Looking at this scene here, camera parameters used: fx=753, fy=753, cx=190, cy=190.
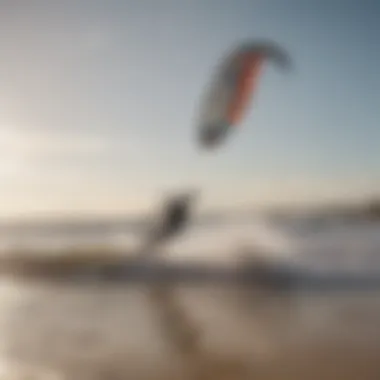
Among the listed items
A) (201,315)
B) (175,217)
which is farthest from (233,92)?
(201,315)

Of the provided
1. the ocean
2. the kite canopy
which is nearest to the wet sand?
the ocean

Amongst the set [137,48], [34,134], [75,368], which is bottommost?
[75,368]

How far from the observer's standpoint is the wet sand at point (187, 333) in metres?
1.14

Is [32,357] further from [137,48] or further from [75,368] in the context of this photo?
[137,48]

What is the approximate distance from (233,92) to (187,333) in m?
0.39

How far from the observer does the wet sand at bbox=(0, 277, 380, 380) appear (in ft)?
3.75

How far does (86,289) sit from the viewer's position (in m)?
1.20

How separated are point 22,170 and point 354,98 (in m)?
0.56

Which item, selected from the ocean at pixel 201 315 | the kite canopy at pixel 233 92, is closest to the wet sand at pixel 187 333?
the ocean at pixel 201 315

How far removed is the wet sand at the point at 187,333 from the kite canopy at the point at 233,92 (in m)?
0.25

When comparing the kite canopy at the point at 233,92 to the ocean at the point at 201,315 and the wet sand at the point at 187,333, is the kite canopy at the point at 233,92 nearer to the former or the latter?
the ocean at the point at 201,315

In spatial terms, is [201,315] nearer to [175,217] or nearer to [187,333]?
[187,333]

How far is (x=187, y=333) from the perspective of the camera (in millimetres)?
1167

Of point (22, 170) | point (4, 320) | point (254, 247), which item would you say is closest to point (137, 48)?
point (22, 170)
